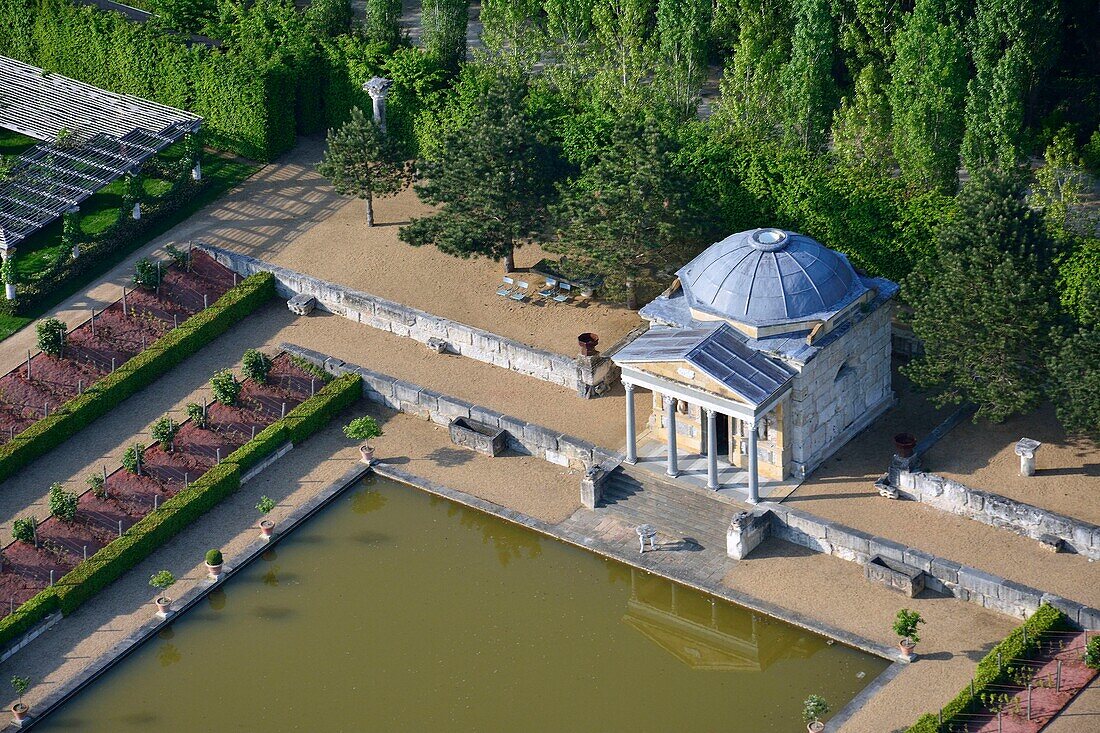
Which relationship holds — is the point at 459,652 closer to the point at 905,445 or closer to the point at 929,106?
the point at 905,445

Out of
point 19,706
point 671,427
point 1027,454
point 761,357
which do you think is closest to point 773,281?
point 761,357

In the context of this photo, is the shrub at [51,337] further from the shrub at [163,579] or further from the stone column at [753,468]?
the stone column at [753,468]

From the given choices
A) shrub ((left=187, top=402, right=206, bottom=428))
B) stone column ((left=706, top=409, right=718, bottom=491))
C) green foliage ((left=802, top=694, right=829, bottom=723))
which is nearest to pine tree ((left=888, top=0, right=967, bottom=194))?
stone column ((left=706, top=409, right=718, bottom=491))

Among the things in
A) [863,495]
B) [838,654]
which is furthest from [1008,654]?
[863,495]

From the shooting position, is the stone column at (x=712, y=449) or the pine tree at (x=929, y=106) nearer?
the stone column at (x=712, y=449)

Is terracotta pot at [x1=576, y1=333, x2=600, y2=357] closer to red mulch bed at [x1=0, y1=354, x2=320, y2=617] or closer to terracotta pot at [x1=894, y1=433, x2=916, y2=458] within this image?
red mulch bed at [x1=0, y1=354, x2=320, y2=617]

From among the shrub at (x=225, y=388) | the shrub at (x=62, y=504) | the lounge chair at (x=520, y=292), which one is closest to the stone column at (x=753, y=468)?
the lounge chair at (x=520, y=292)
